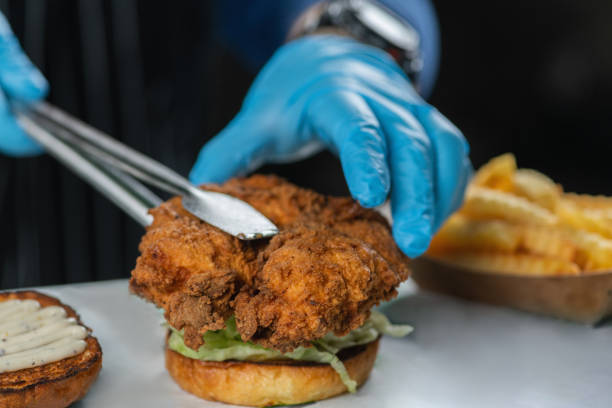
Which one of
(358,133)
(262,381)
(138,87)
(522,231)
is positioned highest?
(358,133)

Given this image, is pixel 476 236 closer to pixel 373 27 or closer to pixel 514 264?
pixel 514 264

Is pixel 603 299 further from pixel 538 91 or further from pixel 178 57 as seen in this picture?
pixel 538 91

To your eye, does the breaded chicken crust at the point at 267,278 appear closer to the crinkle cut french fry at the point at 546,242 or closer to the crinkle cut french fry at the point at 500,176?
the crinkle cut french fry at the point at 546,242

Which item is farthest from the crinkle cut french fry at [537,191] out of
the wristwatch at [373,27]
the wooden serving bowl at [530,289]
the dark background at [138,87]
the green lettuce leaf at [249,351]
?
the dark background at [138,87]

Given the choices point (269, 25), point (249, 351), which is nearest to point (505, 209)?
point (249, 351)

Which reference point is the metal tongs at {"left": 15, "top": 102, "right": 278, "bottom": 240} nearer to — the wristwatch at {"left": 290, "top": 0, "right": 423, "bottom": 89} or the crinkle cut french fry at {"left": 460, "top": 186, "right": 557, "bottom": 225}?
the crinkle cut french fry at {"left": 460, "top": 186, "right": 557, "bottom": 225}

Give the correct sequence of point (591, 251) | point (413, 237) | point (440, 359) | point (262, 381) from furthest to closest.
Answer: point (591, 251) → point (440, 359) → point (413, 237) → point (262, 381)

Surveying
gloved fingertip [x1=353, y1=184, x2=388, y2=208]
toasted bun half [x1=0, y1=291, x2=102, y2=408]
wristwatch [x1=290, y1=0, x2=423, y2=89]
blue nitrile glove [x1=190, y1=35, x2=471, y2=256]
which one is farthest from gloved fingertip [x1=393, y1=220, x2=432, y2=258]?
wristwatch [x1=290, y1=0, x2=423, y2=89]
